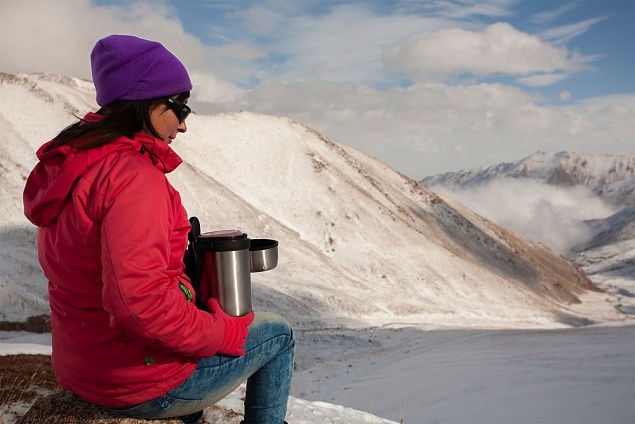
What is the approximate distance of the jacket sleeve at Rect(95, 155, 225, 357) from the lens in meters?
2.50

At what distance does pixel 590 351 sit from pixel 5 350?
14.4 m

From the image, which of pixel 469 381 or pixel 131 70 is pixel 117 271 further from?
pixel 469 381

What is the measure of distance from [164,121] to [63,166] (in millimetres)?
632

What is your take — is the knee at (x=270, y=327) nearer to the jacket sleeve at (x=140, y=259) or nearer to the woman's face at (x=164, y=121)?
the jacket sleeve at (x=140, y=259)

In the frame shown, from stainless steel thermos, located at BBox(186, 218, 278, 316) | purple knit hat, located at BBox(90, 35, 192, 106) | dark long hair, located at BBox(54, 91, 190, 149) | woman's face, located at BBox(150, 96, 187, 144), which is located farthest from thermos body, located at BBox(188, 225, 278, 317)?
purple knit hat, located at BBox(90, 35, 192, 106)

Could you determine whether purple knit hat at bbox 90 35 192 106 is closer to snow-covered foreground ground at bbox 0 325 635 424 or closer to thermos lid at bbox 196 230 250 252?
thermos lid at bbox 196 230 250 252

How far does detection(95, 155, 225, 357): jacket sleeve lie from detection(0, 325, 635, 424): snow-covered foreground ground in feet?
12.5

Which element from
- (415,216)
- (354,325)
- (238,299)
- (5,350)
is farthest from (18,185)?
(415,216)

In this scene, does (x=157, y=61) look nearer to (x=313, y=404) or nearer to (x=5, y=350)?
(x=313, y=404)

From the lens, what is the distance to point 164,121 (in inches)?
121

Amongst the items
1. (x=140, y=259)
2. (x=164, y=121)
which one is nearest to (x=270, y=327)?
(x=140, y=259)

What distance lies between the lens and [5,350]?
8938mm

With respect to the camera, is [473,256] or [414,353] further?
[473,256]

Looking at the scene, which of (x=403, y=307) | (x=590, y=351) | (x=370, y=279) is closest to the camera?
(x=590, y=351)
